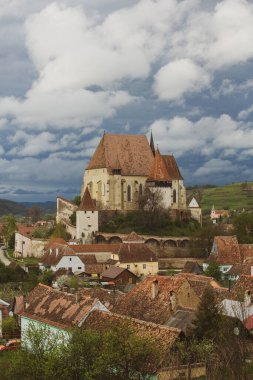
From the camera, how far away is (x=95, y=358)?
26391 mm

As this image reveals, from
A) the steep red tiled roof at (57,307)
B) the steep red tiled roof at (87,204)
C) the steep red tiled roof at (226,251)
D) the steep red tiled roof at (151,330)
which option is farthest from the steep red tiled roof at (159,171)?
the steep red tiled roof at (151,330)

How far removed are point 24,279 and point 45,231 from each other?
24169 millimetres

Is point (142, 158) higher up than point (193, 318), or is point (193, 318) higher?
point (142, 158)

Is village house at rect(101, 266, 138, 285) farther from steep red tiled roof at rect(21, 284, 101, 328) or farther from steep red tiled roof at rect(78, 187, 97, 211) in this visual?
steep red tiled roof at rect(21, 284, 101, 328)

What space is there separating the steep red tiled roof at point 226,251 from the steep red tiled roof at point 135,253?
26.1 feet

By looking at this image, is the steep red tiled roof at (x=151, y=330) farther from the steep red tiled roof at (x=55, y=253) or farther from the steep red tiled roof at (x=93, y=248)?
the steep red tiled roof at (x=93, y=248)

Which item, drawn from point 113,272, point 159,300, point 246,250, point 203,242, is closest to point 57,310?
point 159,300

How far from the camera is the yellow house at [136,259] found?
8169 cm

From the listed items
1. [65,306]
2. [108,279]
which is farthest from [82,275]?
[65,306]

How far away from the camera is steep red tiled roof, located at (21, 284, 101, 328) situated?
36594mm

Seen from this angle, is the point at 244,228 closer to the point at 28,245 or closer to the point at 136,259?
the point at 136,259

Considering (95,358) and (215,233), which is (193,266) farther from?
(95,358)

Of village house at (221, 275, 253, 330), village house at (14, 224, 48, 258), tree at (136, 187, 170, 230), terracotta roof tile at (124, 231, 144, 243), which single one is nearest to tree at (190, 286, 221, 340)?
village house at (221, 275, 253, 330)

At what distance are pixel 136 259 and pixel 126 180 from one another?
20716 mm
